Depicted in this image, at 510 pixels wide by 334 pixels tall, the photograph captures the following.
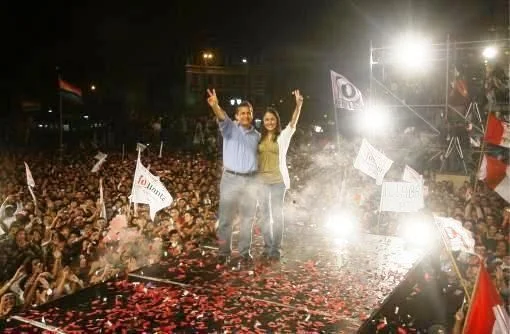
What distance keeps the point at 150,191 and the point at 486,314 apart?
6951mm

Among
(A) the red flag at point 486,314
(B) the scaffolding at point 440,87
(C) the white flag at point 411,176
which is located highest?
(B) the scaffolding at point 440,87

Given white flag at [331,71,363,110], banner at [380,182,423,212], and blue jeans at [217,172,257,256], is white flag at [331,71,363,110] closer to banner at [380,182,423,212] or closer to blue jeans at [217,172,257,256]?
banner at [380,182,423,212]

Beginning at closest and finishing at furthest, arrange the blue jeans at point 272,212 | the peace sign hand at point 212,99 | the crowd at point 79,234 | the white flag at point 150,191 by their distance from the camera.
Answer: the peace sign hand at point 212,99, the blue jeans at point 272,212, the crowd at point 79,234, the white flag at point 150,191

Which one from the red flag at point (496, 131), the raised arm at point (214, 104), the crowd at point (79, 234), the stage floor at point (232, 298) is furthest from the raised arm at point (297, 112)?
the red flag at point (496, 131)

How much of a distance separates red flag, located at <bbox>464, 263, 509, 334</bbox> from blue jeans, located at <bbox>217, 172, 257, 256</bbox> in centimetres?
275

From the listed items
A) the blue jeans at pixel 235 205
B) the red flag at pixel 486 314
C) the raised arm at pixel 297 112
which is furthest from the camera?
the raised arm at pixel 297 112

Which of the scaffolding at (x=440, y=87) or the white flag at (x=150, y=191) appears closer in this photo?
the white flag at (x=150, y=191)

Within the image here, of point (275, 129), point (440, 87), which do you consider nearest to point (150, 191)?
point (275, 129)

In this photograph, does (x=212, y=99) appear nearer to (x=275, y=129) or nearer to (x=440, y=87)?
(x=275, y=129)

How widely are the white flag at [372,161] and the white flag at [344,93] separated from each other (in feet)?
5.67

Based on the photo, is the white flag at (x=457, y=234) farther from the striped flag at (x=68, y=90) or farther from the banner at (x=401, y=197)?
the striped flag at (x=68, y=90)

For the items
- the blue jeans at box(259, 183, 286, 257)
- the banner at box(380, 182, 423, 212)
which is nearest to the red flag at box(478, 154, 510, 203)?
the banner at box(380, 182, 423, 212)

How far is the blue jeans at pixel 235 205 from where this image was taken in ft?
18.3

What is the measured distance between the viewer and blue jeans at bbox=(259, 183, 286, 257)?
581 cm
